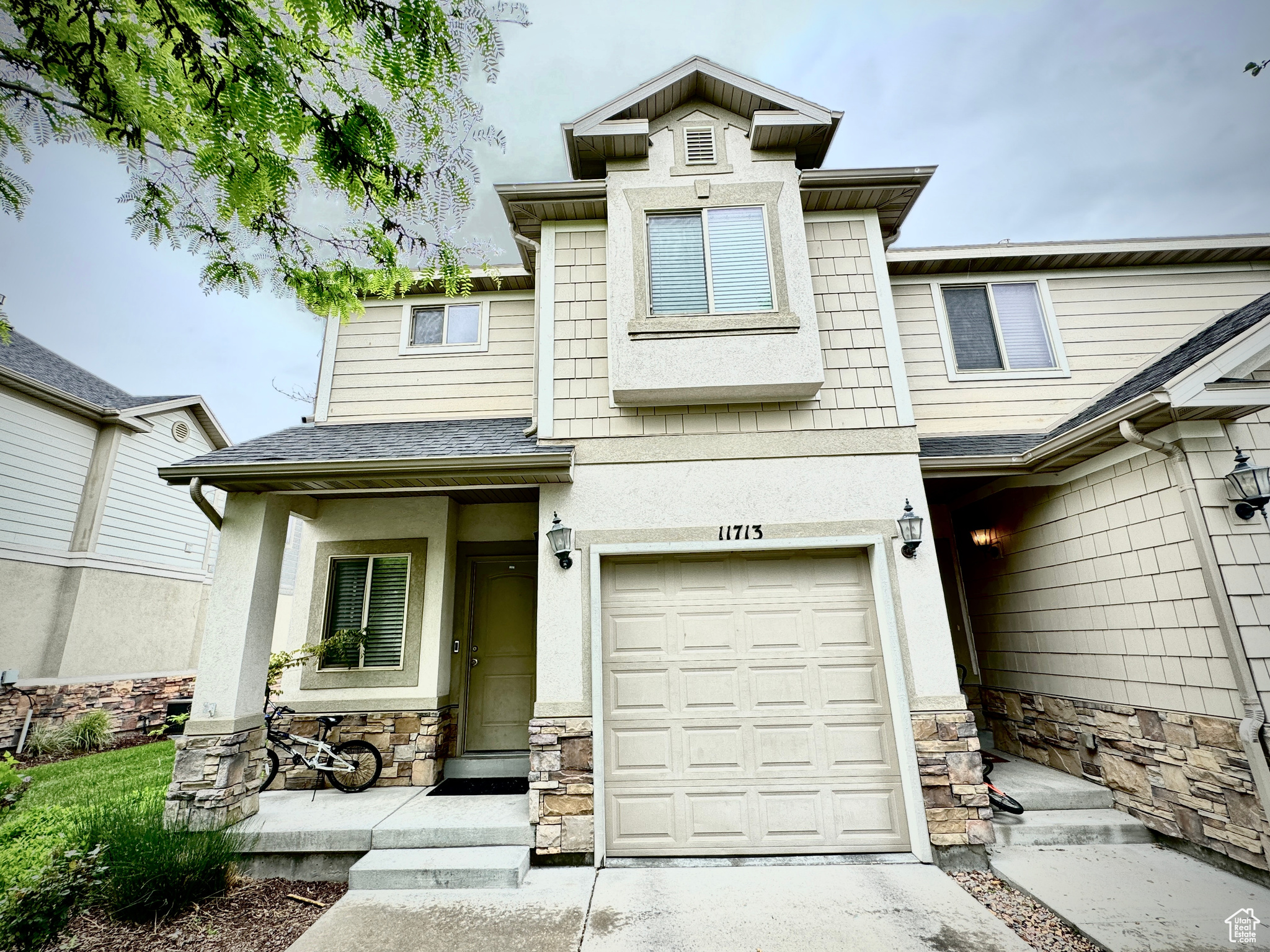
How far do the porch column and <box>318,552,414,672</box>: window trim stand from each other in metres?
1.10

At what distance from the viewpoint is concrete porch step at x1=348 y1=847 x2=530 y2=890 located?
394 centimetres

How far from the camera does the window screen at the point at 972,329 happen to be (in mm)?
6676

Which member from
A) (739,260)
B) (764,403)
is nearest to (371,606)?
(764,403)

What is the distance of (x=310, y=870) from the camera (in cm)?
429

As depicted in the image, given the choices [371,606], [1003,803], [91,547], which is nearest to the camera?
[1003,803]

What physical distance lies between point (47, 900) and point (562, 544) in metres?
3.71

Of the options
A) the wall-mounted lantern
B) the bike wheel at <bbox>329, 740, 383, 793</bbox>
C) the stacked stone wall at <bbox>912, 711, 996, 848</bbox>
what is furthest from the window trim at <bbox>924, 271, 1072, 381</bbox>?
the bike wheel at <bbox>329, 740, 383, 793</bbox>

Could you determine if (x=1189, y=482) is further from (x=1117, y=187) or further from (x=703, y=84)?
(x=1117, y=187)

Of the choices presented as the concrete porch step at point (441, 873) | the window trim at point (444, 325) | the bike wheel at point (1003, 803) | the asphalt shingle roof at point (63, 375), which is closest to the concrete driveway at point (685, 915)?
the concrete porch step at point (441, 873)

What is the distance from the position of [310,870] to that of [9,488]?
29.7 feet

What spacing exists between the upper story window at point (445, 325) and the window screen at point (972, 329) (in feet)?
19.9

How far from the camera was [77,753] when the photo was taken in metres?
8.27

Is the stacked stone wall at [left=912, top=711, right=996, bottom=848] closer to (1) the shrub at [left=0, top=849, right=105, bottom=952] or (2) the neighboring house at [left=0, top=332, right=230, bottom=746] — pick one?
(1) the shrub at [left=0, top=849, right=105, bottom=952]

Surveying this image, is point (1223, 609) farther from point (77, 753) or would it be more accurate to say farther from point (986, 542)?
point (77, 753)
